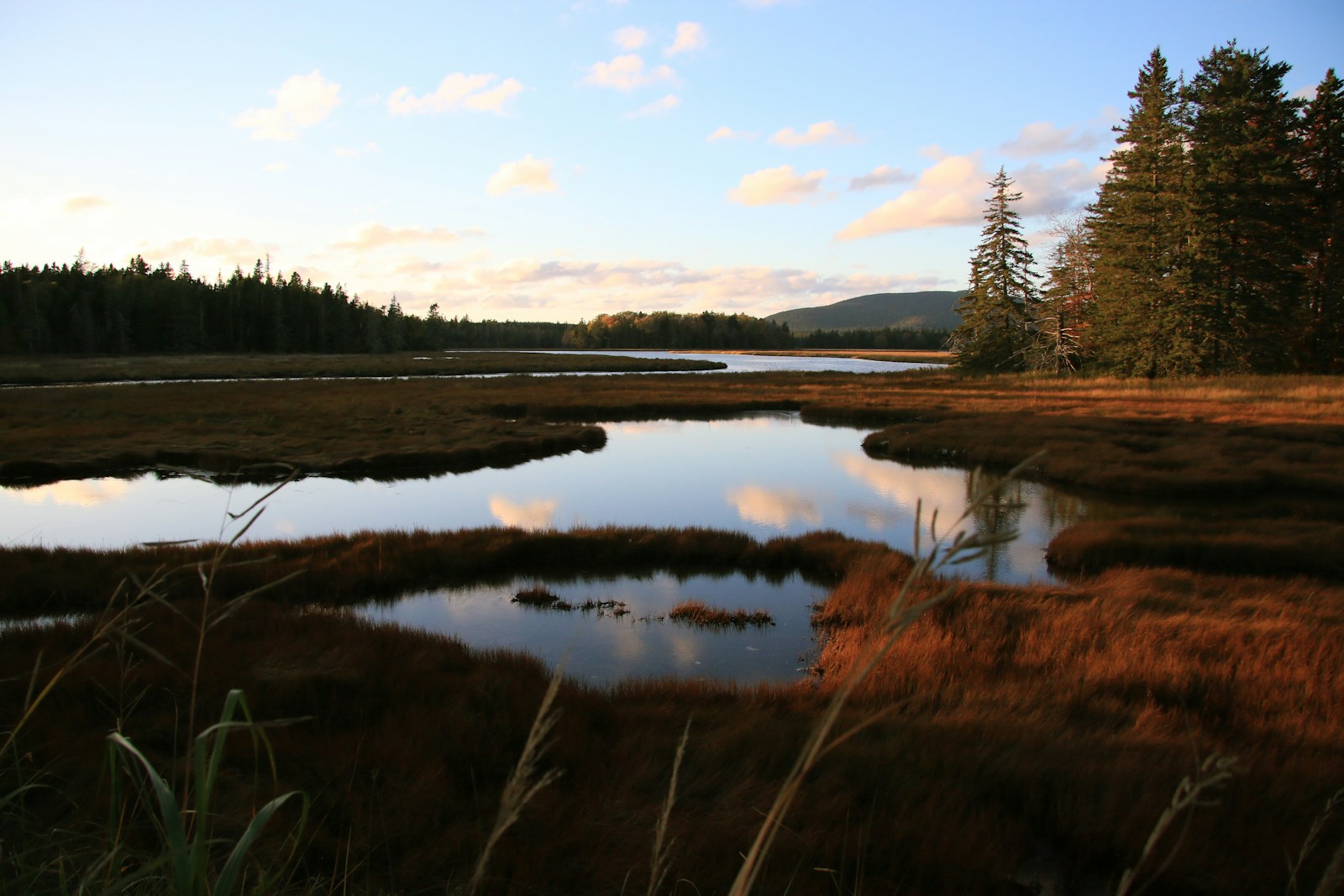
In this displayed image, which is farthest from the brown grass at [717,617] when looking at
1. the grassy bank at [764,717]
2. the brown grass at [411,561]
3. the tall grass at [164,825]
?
the tall grass at [164,825]

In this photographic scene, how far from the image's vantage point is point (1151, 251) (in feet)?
127

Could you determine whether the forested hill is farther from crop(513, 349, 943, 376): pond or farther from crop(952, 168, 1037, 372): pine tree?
crop(952, 168, 1037, 372): pine tree

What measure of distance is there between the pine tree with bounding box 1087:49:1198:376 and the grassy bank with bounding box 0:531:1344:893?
34415 mm

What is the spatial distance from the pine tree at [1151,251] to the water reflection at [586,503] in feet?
79.3

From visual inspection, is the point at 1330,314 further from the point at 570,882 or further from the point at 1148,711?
the point at 570,882

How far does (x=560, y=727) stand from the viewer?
19.3 feet

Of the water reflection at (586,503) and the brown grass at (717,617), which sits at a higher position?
the water reflection at (586,503)

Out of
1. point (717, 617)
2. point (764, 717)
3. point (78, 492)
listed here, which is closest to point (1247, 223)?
point (717, 617)

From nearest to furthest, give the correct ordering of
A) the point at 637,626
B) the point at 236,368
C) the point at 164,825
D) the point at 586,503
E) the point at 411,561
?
the point at 164,825 < the point at 637,626 < the point at 411,561 < the point at 586,503 < the point at 236,368

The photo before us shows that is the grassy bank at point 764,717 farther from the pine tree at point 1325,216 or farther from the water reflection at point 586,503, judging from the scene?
the pine tree at point 1325,216

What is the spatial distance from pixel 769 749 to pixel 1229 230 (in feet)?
140

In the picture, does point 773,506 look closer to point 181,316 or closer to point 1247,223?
point 1247,223

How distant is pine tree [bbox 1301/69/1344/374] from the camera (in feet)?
117

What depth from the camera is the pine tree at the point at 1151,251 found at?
36.8 meters
